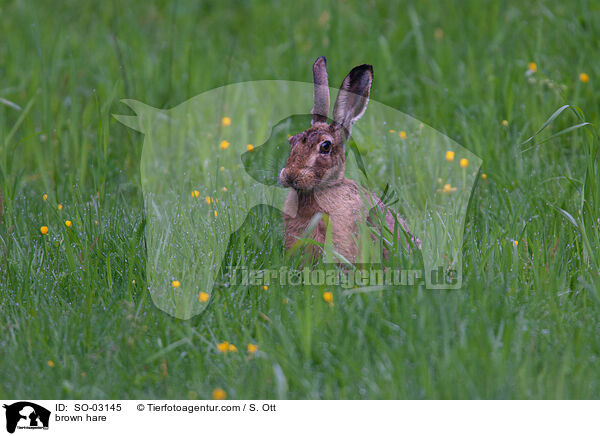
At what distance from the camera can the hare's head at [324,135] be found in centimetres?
448

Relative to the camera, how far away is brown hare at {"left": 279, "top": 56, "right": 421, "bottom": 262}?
449 cm

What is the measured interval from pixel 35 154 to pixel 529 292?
4241 mm

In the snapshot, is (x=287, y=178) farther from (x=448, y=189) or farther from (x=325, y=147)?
(x=448, y=189)

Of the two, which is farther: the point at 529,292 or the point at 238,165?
the point at 238,165

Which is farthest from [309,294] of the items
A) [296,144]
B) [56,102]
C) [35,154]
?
[56,102]

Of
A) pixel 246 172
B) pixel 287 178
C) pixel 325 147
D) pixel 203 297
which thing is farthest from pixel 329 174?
pixel 246 172

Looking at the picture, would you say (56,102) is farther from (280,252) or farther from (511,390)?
(511,390)

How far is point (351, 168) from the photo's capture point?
16.1 feet

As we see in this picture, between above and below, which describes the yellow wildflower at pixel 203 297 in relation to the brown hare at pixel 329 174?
below

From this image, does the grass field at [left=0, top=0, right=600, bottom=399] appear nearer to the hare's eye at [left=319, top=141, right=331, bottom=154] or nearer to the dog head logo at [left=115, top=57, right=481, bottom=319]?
the dog head logo at [left=115, top=57, right=481, bottom=319]

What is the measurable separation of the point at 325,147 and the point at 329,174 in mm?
171

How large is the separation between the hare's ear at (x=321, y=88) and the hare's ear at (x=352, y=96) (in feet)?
0.25
